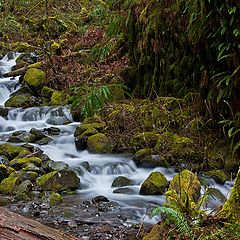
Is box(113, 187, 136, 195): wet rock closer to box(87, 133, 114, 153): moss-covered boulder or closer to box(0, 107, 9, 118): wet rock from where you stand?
box(87, 133, 114, 153): moss-covered boulder

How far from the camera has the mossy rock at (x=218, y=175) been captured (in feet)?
20.9

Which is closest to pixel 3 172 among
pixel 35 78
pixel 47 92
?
pixel 47 92

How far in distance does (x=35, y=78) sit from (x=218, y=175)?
6.82 meters

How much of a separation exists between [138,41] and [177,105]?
1.92 meters

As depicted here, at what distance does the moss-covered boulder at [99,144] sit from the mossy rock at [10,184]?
A: 1.75 metres

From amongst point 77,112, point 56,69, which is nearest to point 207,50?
point 77,112

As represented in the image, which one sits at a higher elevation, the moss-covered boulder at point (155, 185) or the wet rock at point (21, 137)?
the moss-covered boulder at point (155, 185)

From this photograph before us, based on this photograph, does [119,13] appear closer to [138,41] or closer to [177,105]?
[138,41]

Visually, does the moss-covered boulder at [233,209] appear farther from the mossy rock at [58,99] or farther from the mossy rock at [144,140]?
the mossy rock at [58,99]

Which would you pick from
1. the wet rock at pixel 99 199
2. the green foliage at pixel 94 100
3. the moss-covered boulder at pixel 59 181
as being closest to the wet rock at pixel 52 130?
the green foliage at pixel 94 100

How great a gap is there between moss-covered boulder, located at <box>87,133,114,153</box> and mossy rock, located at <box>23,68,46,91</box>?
13.1 feet

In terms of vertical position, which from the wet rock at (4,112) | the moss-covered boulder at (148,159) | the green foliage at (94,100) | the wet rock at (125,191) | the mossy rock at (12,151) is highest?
the green foliage at (94,100)

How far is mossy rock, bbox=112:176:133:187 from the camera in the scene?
22.1ft

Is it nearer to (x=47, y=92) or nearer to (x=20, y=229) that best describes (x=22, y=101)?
(x=47, y=92)
